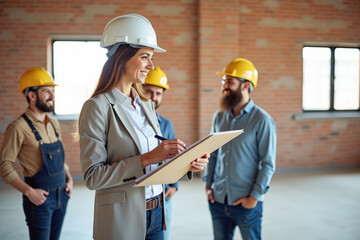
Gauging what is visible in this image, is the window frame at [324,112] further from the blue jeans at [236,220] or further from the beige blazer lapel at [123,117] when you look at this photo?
the beige blazer lapel at [123,117]

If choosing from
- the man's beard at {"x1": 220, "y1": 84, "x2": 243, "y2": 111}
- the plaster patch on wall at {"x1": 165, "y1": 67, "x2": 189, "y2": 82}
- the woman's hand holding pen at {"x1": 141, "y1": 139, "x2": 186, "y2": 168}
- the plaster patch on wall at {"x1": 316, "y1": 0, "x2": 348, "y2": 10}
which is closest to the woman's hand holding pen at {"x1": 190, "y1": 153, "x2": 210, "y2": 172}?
the woman's hand holding pen at {"x1": 141, "y1": 139, "x2": 186, "y2": 168}

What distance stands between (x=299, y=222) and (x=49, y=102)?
3439 mm

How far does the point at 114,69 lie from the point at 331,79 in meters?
7.60

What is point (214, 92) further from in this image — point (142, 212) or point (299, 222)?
point (142, 212)

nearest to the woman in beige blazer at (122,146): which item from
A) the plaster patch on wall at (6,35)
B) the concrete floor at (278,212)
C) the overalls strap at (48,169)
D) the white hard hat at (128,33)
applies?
the white hard hat at (128,33)

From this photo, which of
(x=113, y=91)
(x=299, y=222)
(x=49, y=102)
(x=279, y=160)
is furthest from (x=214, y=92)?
(x=113, y=91)

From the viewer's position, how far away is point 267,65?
7.73 m

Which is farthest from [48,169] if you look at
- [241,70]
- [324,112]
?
[324,112]

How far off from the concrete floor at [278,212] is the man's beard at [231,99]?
75.2 inches

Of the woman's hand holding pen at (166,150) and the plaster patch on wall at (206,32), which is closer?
the woman's hand holding pen at (166,150)

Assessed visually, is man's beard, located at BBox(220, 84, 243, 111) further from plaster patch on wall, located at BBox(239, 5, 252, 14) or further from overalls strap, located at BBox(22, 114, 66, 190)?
plaster patch on wall, located at BBox(239, 5, 252, 14)

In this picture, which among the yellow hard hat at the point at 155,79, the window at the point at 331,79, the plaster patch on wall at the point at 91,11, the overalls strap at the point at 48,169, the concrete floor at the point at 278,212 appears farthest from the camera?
the window at the point at 331,79

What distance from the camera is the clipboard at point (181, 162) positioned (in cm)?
148

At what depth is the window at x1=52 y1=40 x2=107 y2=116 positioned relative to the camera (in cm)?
729
